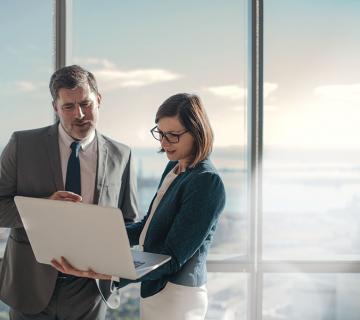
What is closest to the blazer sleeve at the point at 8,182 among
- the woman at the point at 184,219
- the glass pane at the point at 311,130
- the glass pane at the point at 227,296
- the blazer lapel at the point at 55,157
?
the blazer lapel at the point at 55,157

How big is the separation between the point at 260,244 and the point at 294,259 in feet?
0.64

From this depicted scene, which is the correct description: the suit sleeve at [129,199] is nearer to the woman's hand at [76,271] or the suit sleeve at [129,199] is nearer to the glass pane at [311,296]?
the woman's hand at [76,271]

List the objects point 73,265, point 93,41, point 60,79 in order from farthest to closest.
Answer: point 93,41, point 60,79, point 73,265

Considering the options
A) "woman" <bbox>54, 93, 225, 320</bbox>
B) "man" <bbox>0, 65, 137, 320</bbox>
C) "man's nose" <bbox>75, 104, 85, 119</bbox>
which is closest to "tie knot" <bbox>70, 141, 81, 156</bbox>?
"man" <bbox>0, 65, 137, 320</bbox>

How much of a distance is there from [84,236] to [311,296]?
165 centimetres

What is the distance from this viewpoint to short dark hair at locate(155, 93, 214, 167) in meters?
1.51

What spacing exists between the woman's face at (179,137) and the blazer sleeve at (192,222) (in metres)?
0.12

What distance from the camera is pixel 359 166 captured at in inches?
98.7

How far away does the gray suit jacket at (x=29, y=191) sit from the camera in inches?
66.8

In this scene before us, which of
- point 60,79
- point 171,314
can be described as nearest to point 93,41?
point 60,79

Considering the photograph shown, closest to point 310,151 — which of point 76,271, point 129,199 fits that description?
point 129,199

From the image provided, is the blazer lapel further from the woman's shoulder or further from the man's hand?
the woman's shoulder

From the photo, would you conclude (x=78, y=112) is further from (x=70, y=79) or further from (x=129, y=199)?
(x=129, y=199)

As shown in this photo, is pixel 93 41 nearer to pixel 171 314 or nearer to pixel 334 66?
pixel 334 66
